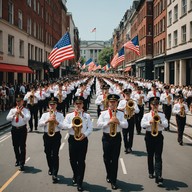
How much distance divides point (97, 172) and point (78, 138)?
2001 millimetres

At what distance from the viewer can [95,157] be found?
1069 centimetres

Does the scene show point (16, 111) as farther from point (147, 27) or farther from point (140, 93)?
point (147, 27)

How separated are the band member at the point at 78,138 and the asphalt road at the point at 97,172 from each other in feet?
1.53

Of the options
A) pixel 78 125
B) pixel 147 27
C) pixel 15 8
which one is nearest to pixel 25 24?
pixel 15 8

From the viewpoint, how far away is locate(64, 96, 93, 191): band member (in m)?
7.46

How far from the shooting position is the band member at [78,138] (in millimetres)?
7465

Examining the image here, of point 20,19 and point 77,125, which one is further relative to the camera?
point 20,19

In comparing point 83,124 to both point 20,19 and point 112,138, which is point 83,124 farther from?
point 20,19

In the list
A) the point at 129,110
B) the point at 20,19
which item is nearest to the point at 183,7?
the point at 20,19

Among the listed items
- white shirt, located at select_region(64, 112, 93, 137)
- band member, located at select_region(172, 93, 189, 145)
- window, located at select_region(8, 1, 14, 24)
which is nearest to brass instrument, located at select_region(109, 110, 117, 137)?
white shirt, located at select_region(64, 112, 93, 137)

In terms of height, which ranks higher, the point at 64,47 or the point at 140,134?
the point at 64,47

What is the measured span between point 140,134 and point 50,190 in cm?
821

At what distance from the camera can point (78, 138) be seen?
295 inches

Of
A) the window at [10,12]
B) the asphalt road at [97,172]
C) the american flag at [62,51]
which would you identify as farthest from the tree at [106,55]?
the asphalt road at [97,172]
